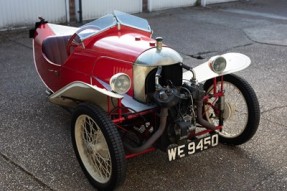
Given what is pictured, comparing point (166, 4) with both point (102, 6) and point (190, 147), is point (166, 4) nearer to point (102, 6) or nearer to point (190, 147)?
point (102, 6)

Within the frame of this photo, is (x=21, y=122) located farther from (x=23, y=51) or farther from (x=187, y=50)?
(x=187, y=50)

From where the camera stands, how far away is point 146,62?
3352 mm

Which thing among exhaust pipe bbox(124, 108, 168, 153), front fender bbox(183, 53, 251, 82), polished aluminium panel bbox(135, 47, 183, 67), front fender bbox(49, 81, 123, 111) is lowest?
exhaust pipe bbox(124, 108, 168, 153)

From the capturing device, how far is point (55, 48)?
472 cm

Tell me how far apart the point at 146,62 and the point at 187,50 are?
4.31 metres

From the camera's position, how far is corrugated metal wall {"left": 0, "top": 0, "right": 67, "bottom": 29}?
27.6ft

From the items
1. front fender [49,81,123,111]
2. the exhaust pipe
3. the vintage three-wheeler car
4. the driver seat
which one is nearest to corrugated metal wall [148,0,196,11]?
the driver seat

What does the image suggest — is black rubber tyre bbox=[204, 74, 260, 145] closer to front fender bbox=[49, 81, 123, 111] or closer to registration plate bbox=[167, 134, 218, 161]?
registration plate bbox=[167, 134, 218, 161]

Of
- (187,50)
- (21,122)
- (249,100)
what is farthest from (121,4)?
(249,100)

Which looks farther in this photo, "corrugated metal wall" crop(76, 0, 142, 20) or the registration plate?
"corrugated metal wall" crop(76, 0, 142, 20)

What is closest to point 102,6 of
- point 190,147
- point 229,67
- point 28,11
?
point 28,11

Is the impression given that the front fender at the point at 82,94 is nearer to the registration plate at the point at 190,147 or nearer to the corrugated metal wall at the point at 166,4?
the registration plate at the point at 190,147

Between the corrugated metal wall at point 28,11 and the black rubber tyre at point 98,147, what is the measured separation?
591 centimetres

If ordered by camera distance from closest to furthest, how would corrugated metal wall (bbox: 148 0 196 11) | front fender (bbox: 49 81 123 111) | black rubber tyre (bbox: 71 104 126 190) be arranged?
1. black rubber tyre (bbox: 71 104 126 190)
2. front fender (bbox: 49 81 123 111)
3. corrugated metal wall (bbox: 148 0 196 11)
